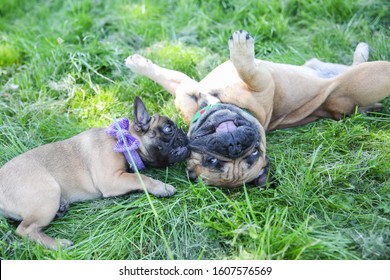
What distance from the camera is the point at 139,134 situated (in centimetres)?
421

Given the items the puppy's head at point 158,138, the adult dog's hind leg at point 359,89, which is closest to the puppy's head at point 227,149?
the puppy's head at point 158,138

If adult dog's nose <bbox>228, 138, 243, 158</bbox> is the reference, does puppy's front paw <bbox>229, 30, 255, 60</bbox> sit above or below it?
above

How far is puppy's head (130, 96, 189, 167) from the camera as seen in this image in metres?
4.07

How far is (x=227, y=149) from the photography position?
12.3 feet

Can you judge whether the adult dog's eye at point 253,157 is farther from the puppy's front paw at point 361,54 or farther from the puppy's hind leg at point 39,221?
the puppy's front paw at point 361,54

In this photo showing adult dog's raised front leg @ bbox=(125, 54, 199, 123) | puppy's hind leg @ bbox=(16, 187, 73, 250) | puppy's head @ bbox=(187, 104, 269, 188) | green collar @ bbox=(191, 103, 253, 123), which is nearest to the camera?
puppy's hind leg @ bbox=(16, 187, 73, 250)

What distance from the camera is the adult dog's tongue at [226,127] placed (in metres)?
3.91

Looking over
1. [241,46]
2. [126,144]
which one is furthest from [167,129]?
[241,46]

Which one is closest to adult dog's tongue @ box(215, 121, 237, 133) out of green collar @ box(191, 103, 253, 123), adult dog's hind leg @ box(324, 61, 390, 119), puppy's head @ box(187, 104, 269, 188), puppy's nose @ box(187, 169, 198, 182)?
puppy's head @ box(187, 104, 269, 188)

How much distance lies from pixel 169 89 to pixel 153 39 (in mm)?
1320

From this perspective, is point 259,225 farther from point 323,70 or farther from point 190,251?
point 323,70

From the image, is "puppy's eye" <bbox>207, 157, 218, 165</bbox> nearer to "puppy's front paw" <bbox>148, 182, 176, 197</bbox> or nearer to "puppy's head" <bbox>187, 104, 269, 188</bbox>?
"puppy's head" <bbox>187, 104, 269, 188</bbox>
